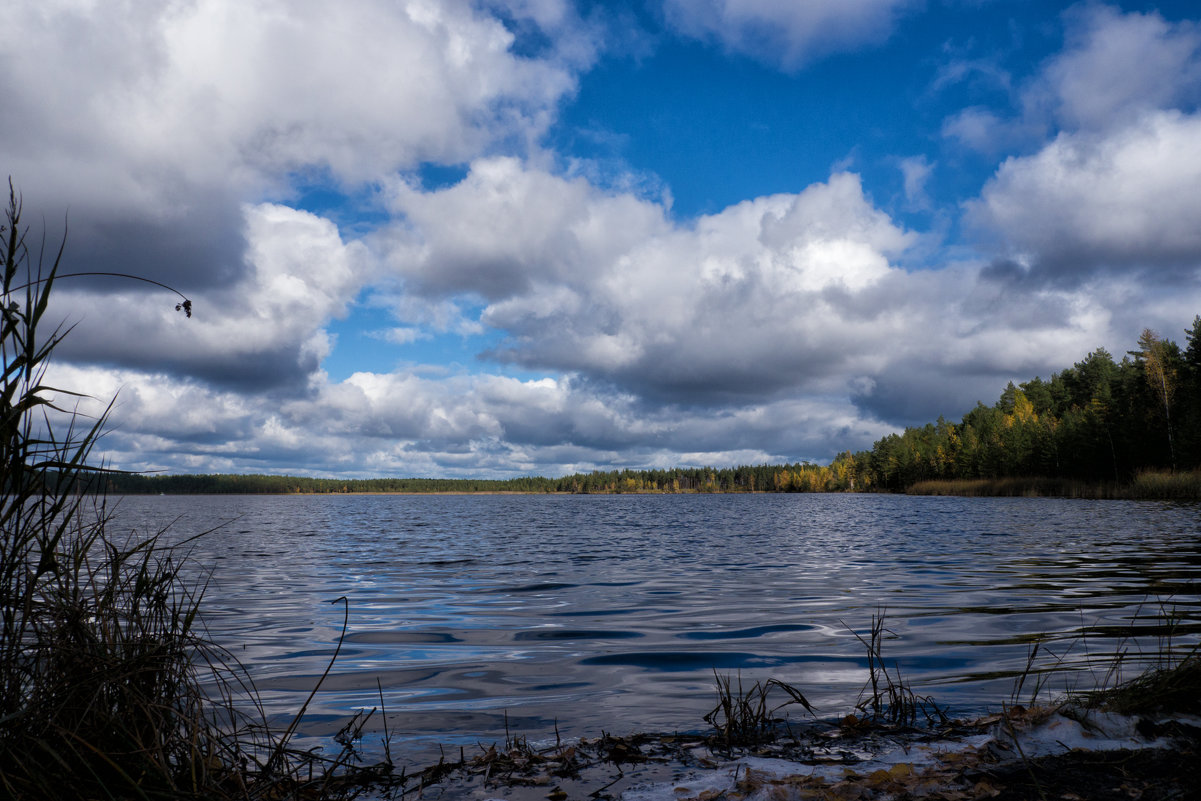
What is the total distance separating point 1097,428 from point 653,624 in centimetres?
8793

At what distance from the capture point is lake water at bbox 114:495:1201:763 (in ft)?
→ 23.7

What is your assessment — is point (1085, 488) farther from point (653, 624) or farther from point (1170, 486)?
point (653, 624)

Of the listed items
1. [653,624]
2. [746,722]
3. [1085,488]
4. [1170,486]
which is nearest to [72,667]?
[746,722]

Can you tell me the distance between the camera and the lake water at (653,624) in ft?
23.7

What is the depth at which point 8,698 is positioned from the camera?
3.43 metres

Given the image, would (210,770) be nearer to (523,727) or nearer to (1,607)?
(1,607)

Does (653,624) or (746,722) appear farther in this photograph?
(653,624)

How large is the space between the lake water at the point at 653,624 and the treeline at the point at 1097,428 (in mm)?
56854

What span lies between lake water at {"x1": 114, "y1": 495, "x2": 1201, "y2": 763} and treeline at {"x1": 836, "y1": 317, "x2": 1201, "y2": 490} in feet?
187

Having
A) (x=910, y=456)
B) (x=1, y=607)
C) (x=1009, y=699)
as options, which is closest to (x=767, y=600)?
(x=1009, y=699)

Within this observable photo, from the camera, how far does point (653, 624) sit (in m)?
11.6

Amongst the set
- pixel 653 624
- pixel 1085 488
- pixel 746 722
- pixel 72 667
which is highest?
pixel 72 667

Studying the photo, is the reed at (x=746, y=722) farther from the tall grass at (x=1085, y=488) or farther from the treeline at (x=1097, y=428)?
the treeline at (x=1097, y=428)

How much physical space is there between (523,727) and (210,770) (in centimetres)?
342
